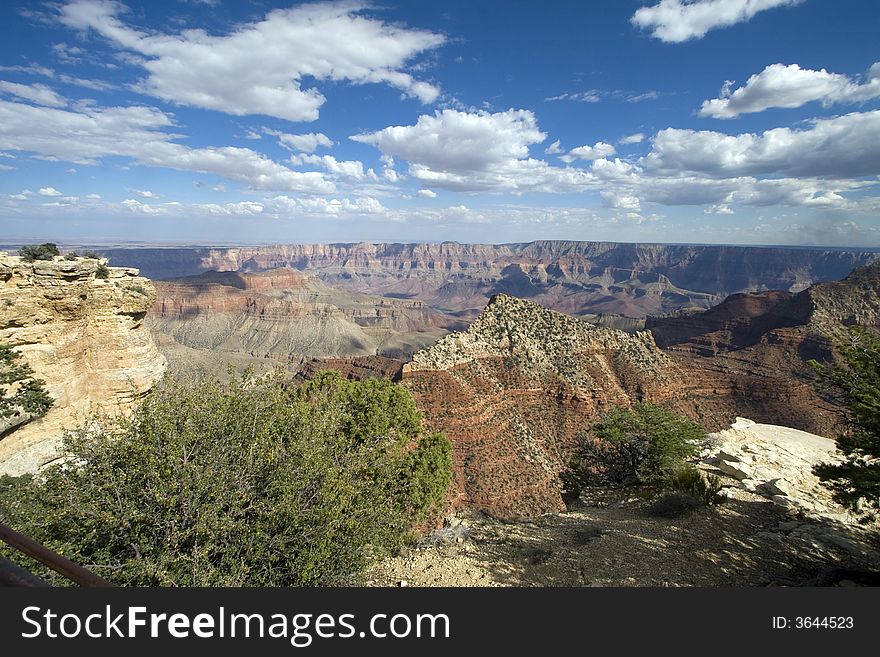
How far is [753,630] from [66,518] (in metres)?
12.3

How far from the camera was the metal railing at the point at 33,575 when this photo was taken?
2.35m

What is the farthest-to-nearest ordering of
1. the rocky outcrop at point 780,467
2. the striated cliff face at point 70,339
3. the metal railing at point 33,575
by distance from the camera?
1. the striated cliff face at point 70,339
2. the rocky outcrop at point 780,467
3. the metal railing at point 33,575

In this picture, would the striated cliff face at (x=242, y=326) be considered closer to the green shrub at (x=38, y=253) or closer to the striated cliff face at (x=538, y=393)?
the striated cliff face at (x=538, y=393)

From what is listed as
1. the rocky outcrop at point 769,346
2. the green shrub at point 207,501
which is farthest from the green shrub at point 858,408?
the green shrub at point 207,501

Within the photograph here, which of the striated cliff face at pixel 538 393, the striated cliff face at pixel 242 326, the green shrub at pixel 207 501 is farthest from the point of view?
the striated cliff face at pixel 242 326

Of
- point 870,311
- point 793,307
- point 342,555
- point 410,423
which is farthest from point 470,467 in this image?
point 793,307

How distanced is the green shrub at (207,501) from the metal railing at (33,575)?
234 inches

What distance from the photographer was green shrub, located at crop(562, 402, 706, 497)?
2089 cm

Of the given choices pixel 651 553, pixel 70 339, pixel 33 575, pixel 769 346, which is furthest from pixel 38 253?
pixel 769 346

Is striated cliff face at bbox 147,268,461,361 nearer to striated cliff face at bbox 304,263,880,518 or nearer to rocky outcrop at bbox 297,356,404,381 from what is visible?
rocky outcrop at bbox 297,356,404,381

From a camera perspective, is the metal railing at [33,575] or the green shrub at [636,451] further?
the green shrub at [636,451]

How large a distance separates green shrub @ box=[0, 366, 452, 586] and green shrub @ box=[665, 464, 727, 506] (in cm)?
1266

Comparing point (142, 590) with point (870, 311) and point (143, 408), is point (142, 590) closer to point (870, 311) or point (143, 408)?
point (143, 408)

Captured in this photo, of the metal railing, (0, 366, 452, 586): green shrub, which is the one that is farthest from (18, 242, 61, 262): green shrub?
the metal railing
